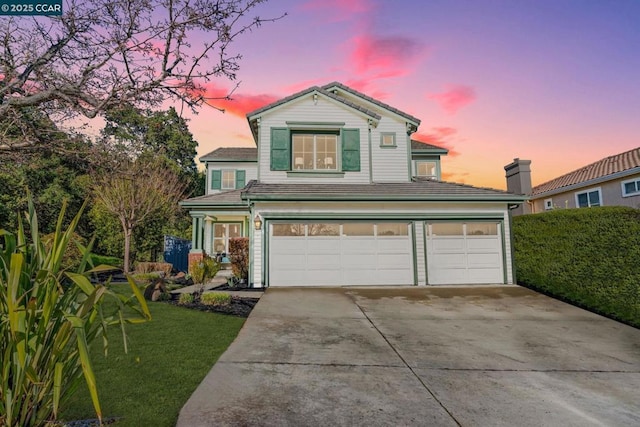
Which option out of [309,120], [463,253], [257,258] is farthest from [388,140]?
[257,258]

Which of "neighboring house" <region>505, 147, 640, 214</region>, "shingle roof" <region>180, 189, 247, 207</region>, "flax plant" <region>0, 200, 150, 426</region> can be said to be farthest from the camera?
"neighboring house" <region>505, 147, 640, 214</region>

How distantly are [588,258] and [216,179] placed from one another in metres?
17.3

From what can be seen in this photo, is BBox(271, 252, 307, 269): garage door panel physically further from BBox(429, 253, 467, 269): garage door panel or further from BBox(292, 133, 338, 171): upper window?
BBox(429, 253, 467, 269): garage door panel

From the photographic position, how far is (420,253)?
431 inches

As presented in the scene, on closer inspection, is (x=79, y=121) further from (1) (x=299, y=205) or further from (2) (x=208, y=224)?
(2) (x=208, y=224)

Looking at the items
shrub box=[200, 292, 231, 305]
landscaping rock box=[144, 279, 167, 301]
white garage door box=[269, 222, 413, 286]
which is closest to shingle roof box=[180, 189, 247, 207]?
white garage door box=[269, 222, 413, 286]

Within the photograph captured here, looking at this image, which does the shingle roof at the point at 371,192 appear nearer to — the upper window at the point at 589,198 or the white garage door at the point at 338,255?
the white garage door at the point at 338,255

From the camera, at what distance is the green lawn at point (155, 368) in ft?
9.82

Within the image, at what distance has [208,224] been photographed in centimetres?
1614

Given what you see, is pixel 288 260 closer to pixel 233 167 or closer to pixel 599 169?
pixel 233 167

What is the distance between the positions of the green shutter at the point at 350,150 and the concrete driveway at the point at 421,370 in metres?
5.95

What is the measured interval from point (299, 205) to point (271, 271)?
2.39 m

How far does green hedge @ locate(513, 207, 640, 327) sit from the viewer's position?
7359 mm

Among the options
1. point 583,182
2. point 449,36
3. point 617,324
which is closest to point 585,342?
point 617,324
